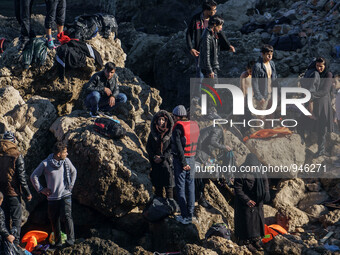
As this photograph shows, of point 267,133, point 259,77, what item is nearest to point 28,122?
point 259,77

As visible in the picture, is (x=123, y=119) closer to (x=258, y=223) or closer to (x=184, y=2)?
(x=258, y=223)

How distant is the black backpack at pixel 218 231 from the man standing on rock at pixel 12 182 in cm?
296

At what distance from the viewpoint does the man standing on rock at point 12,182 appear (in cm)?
838

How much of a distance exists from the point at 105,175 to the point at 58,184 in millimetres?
1188

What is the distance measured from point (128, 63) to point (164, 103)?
167cm

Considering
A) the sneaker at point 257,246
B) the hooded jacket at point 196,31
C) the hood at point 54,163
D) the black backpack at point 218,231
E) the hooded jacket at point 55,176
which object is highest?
the hooded jacket at point 196,31

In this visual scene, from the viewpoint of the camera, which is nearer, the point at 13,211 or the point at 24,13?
the point at 13,211

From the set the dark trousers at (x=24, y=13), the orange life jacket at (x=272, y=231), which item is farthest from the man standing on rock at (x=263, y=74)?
the dark trousers at (x=24, y=13)

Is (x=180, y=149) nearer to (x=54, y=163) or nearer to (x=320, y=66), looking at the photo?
(x=54, y=163)

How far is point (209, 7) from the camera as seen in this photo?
11.0 meters

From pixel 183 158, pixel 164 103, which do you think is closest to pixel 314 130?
pixel 183 158

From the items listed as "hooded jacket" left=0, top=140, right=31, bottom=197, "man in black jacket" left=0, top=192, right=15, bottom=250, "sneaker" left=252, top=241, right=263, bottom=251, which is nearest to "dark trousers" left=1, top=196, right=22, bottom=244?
"hooded jacket" left=0, top=140, right=31, bottom=197

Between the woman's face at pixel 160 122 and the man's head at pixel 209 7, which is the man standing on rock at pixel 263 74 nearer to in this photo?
the man's head at pixel 209 7

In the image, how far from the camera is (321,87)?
10969mm
